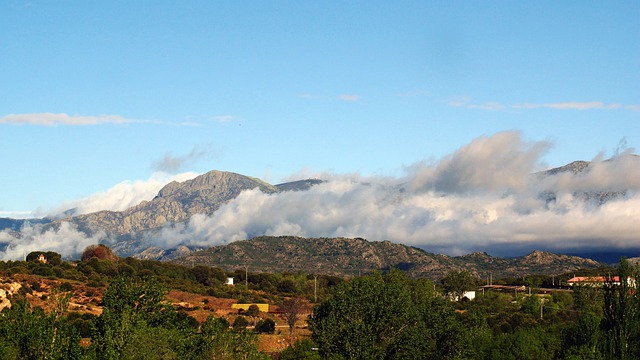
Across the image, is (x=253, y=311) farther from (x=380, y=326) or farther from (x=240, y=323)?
(x=380, y=326)

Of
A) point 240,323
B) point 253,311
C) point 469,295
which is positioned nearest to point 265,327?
point 240,323

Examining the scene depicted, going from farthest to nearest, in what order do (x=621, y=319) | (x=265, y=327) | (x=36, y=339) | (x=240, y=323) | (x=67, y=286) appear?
(x=67, y=286) < (x=240, y=323) < (x=265, y=327) < (x=621, y=319) < (x=36, y=339)

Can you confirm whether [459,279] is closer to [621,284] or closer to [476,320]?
[476,320]

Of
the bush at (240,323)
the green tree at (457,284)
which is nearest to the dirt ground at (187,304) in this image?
the bush at (240,323)

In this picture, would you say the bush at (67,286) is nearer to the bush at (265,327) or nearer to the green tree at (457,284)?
the bush at (265,327)

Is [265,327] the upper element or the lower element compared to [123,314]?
lower

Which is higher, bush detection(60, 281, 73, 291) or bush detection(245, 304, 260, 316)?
bush detection(60, 281, 73, 291)

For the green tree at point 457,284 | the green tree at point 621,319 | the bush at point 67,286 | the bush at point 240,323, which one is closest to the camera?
the green tree at point 621,319

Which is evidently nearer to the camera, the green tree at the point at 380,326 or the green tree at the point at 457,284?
the green tree at the point at 380,326

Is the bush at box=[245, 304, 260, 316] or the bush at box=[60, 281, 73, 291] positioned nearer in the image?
the bush at box=[60, 281, 73, 291]

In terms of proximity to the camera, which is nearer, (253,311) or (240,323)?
(240,323)

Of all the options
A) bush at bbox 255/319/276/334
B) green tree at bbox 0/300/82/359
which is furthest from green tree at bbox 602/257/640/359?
bush at bbox 255/319/276/334

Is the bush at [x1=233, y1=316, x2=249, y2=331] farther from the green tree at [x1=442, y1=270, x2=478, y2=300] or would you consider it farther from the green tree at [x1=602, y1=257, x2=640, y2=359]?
the green tree at [x1=442, y1=270, x2=478, y2=300]

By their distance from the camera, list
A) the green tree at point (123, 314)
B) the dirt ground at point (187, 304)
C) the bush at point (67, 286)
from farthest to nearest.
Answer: the bush at point (67, 286) → the dirt ground at point (187, 304) → the green tree at point (123, 314)
